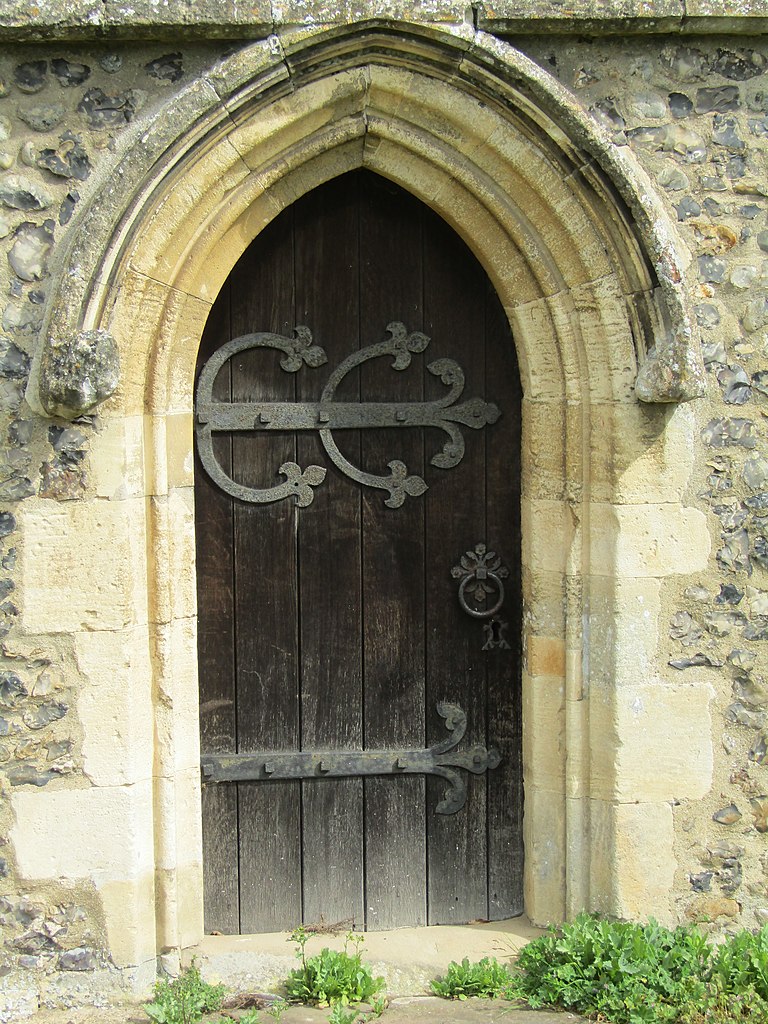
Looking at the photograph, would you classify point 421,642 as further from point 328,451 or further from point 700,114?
point 700,114

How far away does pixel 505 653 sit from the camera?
12.5 ft

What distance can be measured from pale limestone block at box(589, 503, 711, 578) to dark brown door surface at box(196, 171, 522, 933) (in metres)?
0.44

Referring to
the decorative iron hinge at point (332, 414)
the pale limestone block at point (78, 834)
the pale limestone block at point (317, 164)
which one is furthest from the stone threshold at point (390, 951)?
the pale limestone block at point (317, 164)

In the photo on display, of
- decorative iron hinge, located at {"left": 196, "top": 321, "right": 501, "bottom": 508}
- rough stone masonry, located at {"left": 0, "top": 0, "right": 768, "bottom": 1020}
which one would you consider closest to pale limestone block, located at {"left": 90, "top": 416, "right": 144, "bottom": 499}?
rough stone masonry, located at {"left": 0, "top": 0, "right": 768, "bottom": 1020}

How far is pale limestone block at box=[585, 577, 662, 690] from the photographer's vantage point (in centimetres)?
343

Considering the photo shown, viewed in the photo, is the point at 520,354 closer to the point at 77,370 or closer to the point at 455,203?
the point at 455,203

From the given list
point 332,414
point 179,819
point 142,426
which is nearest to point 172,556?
point 142,426

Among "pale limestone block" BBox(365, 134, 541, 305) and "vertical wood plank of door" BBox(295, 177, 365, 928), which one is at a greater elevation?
"pale limestone block" BBox(365, 134, 541, 305)

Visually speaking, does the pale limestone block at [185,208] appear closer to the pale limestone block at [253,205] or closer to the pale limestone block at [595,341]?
the pale limestone block at [253,205]

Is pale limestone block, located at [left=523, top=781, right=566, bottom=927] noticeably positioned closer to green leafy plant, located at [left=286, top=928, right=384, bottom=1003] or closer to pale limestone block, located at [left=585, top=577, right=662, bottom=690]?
pale limestone block, located at [left=585, top=577, right=662, bottom=690]

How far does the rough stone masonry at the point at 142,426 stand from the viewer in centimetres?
316

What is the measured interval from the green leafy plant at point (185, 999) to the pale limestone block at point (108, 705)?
2.14 feet

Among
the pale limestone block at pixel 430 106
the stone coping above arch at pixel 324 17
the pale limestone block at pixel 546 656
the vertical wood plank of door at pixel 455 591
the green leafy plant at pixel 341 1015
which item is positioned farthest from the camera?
the vertical wood plank of door at pixel 455 591

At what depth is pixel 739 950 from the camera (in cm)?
335
